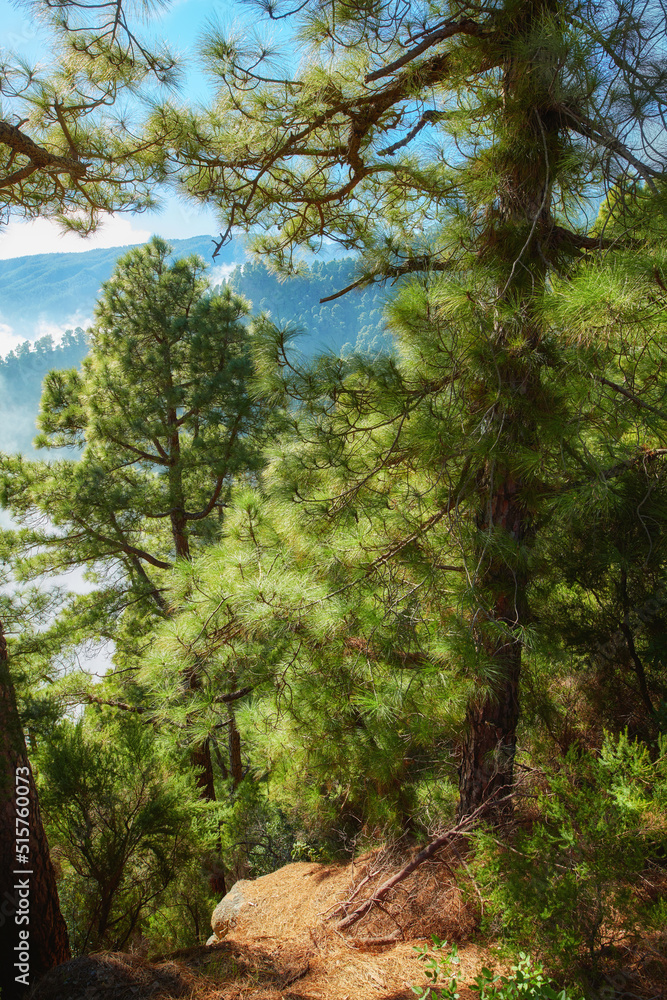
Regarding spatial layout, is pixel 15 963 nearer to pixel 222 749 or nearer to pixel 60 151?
pixel 60 151

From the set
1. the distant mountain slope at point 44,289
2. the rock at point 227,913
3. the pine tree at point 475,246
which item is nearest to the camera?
the pine tree at point 475,246

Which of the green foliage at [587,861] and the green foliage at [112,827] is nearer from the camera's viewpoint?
the green foliage at [587,861]

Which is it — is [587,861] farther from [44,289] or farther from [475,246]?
[44,289]

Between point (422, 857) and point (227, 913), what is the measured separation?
197 centimetres

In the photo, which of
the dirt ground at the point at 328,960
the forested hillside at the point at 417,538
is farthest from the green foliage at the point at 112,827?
the dirt ground at the point at 328,960

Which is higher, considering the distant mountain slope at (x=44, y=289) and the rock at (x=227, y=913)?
the distant mountain slope at (x=44, y=289)

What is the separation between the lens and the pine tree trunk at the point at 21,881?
222cm

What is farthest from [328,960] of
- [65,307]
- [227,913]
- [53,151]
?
[65,307]

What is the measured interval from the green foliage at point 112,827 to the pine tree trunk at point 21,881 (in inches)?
15.2

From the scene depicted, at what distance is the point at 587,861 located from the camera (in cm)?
160

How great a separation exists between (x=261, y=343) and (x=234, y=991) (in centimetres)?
254

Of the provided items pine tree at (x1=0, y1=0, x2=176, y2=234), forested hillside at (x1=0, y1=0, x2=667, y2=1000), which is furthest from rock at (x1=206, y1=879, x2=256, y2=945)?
pine tree at (x1=0, y1=0, x2=176, y2=234)

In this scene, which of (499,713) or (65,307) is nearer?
(499,713)

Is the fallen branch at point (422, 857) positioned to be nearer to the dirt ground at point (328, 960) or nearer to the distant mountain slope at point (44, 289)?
the dirt ground at point (328, 960)
